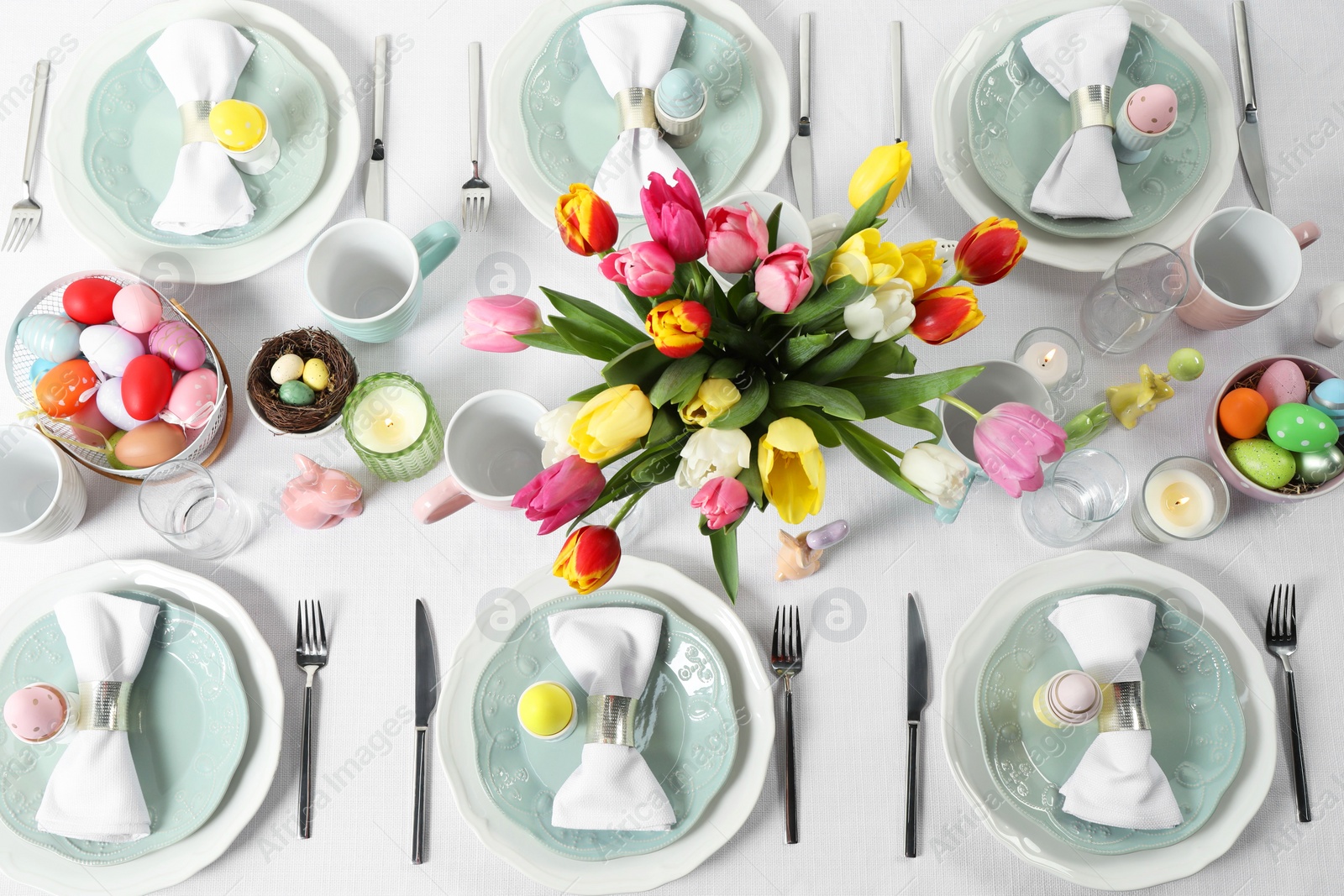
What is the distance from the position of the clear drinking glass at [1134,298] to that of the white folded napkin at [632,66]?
51cm

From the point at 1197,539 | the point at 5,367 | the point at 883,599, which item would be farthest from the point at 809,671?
the point at 5,367

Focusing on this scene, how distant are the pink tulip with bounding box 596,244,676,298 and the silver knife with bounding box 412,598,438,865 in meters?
0.55

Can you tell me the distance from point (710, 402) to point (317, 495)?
532 mm

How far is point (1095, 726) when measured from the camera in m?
0.88

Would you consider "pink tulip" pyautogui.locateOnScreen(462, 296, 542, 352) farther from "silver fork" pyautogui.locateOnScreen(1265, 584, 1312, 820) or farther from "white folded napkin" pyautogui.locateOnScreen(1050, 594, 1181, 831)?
"silver fork" pyautogui.locateOnScreen(1265, 584, 1312, 820)

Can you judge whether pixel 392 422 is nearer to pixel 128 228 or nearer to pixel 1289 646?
pixel 128 228

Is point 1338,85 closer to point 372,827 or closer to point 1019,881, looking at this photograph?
point 1019,881

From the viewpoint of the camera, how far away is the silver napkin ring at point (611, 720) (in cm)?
86

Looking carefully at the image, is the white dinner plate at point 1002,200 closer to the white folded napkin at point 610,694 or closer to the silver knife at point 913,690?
the silver knife at point 913,690

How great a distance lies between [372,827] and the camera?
914 millimetres

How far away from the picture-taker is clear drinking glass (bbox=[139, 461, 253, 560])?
90 cm

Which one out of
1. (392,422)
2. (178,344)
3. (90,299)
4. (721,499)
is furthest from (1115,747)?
(90,299)

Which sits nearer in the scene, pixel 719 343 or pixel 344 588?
pixel 719 343

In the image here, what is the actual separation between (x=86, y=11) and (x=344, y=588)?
825 mm
